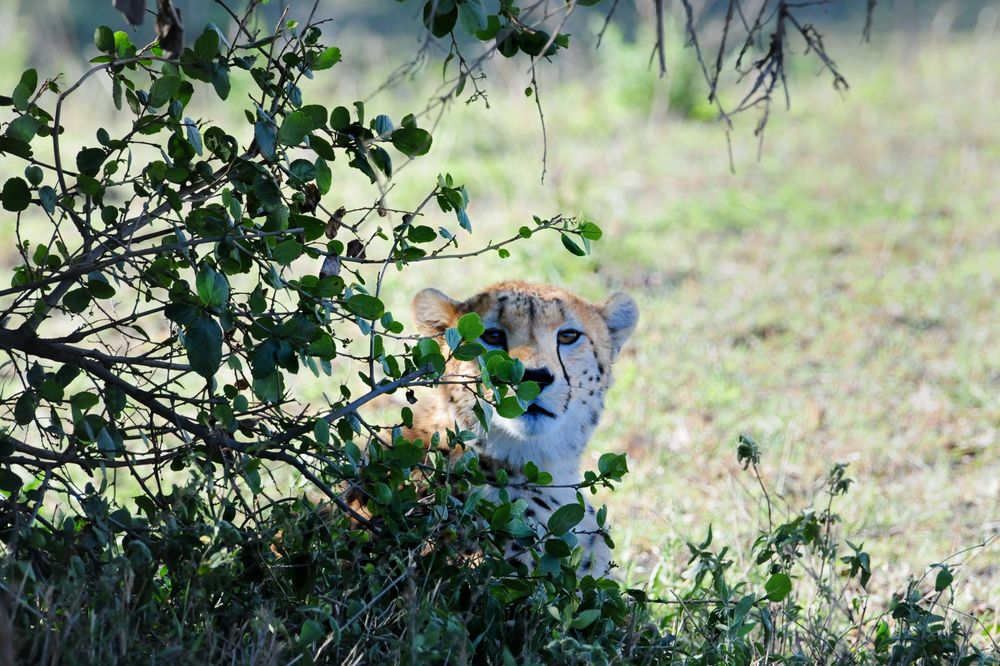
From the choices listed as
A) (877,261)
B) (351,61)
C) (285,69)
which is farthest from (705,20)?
(285,69)

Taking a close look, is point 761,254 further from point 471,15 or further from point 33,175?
point 33,175

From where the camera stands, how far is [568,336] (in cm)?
359

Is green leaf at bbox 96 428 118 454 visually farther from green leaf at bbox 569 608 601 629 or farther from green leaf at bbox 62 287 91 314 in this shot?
green leaf at bbox 569 608 601 629

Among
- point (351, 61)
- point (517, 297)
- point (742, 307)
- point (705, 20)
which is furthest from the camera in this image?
point (705, 20)

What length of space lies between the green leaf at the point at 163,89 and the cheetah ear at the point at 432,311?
122 cm

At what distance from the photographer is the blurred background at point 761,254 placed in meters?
4.66

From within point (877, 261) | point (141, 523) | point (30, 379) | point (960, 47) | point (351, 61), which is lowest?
point (141, 523)

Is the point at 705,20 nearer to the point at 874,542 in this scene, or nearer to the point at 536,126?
the point at 536,126

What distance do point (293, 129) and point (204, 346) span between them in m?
0.53

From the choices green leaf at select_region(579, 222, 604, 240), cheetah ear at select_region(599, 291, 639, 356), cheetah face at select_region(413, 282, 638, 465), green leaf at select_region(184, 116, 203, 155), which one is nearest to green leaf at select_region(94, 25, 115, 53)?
green leaf at select_region(184, 116, 203, 155)

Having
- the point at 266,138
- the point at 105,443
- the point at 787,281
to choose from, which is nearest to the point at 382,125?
the point at 266,138

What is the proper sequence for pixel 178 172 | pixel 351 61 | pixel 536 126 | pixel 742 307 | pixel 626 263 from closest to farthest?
1. pixel 178 172
2. pixel 742 307
3. pixel 626 263
4. pixel 536 126
5. pixel 351 61

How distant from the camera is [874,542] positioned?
4.29m

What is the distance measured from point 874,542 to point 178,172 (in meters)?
2.89
